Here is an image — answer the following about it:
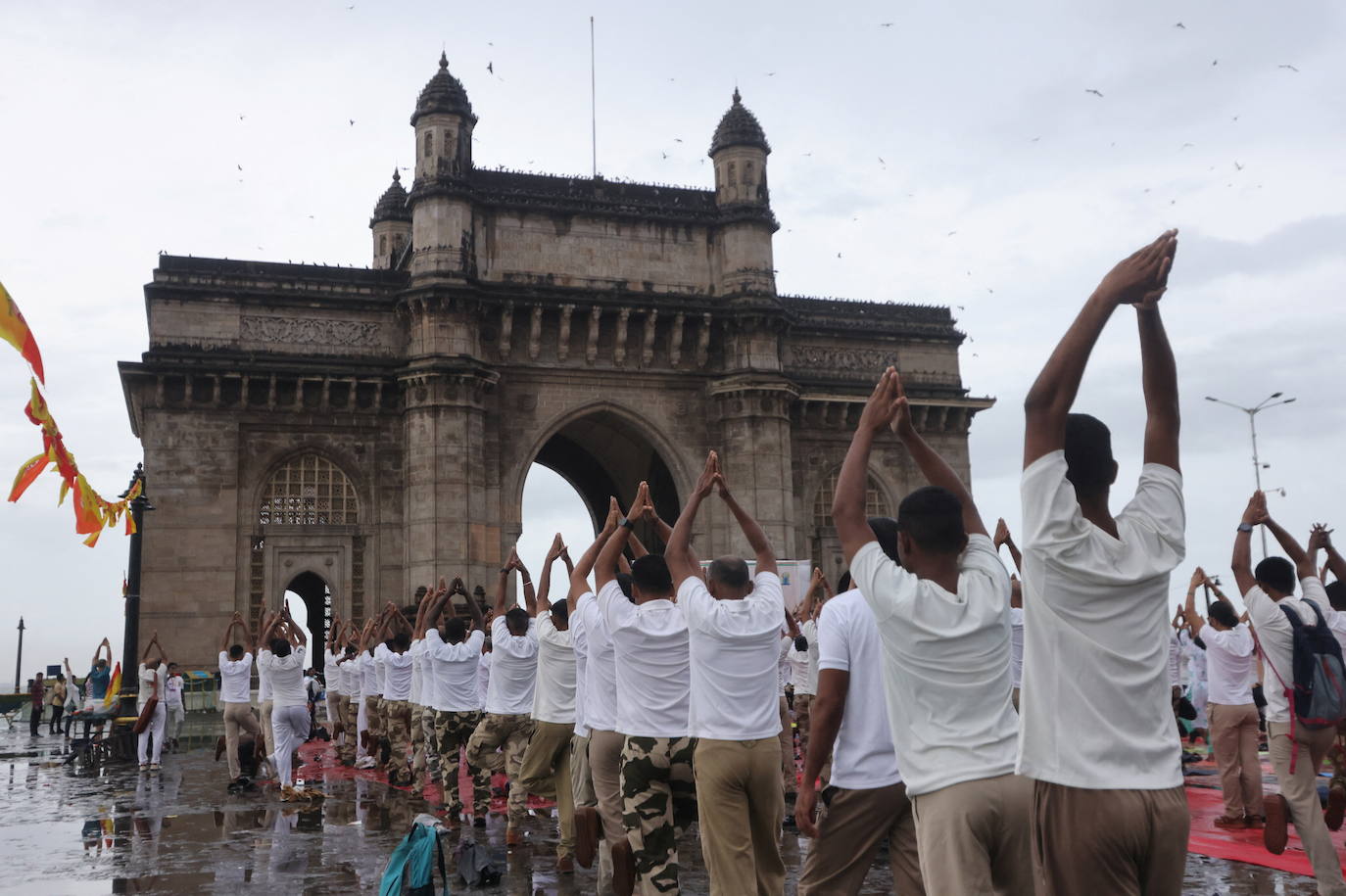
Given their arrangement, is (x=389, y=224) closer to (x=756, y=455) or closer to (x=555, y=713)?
(x=756, y=455)

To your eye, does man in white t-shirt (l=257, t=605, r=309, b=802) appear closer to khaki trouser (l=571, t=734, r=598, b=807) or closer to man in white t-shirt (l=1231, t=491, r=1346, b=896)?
khaki trouser (l=571, t=734, r=598, b=807)

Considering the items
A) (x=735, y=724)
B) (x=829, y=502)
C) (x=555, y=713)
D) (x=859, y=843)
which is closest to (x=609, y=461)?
(x=829, y=502)

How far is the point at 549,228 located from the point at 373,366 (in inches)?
223

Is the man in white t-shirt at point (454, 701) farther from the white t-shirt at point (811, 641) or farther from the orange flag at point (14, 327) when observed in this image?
the orange flag at point (14, 327)

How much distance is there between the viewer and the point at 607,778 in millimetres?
7777

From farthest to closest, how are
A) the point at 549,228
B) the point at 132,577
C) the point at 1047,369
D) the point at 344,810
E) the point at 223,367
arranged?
the point at 549,228 → the point at 223,367 → the point at 132,577 → the point at 344,810 → the point at 1047,369

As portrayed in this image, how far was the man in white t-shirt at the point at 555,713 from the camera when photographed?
30.2 feet

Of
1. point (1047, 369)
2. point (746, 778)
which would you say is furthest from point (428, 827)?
point (1047, 369)

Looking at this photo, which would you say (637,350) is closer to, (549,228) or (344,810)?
(549,228)

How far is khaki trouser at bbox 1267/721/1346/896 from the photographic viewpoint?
689 centimetres

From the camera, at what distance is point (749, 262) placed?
30.3 meters

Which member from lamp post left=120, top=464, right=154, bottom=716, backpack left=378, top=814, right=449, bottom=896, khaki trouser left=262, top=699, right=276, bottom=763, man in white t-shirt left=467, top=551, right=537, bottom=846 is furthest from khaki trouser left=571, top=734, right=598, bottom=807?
lamp post left=120, top=464, right=154, bottom=716

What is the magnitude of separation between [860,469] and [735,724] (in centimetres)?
211

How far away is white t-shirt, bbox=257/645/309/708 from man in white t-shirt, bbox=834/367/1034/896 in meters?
11.2
